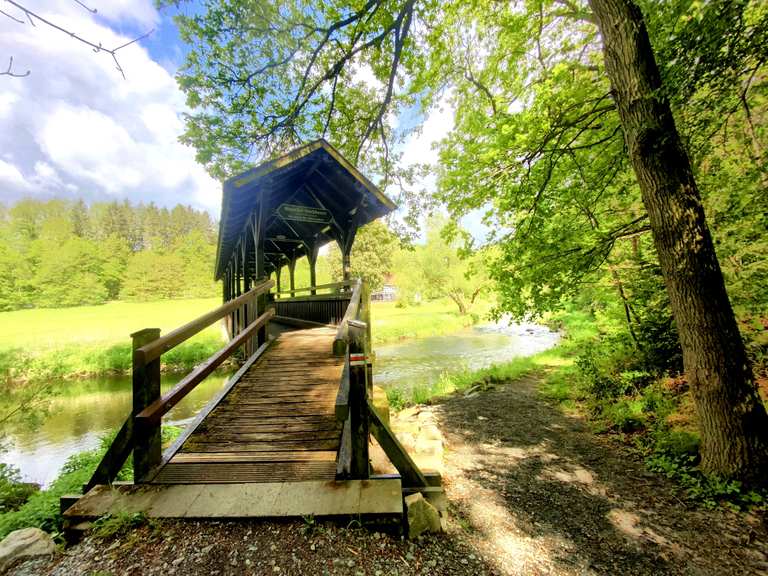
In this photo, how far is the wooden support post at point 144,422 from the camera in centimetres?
254

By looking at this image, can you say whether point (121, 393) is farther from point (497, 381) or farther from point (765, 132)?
point (765, 132)

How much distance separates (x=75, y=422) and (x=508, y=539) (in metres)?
14.0

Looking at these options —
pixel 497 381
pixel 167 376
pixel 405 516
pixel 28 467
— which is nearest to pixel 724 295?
pixel 405 516

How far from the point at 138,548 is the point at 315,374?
2747 millimetres

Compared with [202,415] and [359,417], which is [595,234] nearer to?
[359,417]

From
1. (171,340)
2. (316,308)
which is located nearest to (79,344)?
(316,308)

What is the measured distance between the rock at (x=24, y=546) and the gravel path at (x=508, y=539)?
0.25 ft

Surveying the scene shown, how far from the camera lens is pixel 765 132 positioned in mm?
3801

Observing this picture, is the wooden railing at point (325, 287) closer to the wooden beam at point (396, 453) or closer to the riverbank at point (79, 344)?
the wooden beam at point (396, 453)

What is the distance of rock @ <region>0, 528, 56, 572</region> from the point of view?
1.95m

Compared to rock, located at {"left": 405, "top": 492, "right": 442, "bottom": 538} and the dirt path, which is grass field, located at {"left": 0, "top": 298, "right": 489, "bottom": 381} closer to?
rock, located at {"left": 405, "top": 492, "right": 442, "bottom": 538}

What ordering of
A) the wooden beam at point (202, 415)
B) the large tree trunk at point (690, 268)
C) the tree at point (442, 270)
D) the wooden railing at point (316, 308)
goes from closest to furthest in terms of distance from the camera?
the wooden beam at point (202, 415), the large tree trunk at point (690, 268), the wooden railing at point (316, 308), the tree at point (442, 270)

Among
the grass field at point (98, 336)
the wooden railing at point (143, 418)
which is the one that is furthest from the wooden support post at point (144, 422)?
the grass field at point (98, 336)

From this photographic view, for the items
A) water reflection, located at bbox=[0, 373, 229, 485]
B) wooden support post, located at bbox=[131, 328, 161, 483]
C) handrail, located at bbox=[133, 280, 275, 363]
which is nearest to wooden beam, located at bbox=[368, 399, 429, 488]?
handrail, located at bbox=[133, 280, 275, 363]
